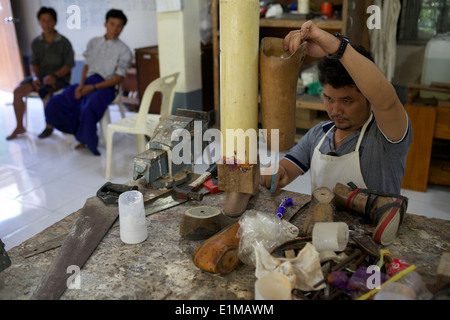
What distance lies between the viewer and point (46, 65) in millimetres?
5371

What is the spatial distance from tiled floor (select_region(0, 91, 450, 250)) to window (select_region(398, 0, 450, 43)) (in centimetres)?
150

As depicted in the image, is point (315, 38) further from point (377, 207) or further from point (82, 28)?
point (82, 28)

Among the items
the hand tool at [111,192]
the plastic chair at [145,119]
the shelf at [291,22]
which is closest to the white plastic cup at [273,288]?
the hand tool at [111,192]

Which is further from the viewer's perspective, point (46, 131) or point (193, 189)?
point (46, 131)

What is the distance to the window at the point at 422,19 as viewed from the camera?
12.8 ft

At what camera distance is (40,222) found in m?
3.26

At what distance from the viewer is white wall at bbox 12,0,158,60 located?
601 centimetres

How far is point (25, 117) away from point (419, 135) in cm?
485

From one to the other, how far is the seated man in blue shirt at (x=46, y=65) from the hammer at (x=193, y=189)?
13.3 ft

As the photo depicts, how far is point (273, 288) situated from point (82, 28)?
21.2ft

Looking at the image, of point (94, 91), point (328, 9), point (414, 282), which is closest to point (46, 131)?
point (94, 91)

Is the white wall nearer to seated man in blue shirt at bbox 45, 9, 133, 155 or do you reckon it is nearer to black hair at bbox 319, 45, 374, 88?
seated man in blue shirt at bbox 45, 9, 133, 155

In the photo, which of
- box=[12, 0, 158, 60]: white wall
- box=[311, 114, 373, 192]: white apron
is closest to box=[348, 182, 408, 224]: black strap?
box=[311, 114, 373, 192]: white apron
